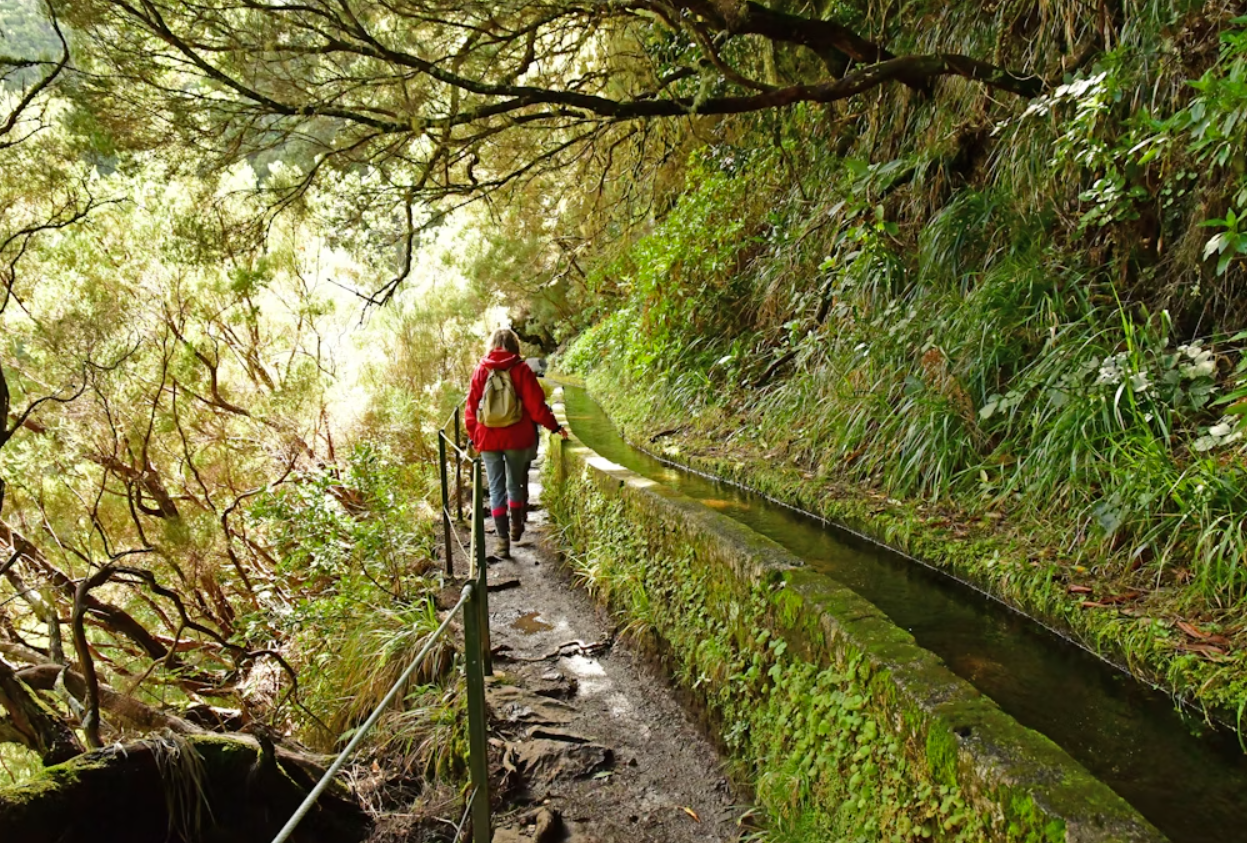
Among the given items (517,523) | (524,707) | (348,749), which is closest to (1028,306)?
(524,707)

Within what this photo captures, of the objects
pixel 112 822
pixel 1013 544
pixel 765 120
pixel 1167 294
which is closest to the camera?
pixel 112 822

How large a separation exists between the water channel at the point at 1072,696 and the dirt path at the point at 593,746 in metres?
1.25

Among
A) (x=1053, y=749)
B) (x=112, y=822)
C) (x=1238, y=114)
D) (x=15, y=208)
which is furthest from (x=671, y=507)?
(x=15, y=208)

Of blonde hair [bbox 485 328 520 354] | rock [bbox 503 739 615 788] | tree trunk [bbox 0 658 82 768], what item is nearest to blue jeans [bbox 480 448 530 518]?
blonde hair [bbox 485 328 520 354]

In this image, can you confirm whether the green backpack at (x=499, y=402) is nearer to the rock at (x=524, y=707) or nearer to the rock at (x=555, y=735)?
the rock at (x=524, y=707)

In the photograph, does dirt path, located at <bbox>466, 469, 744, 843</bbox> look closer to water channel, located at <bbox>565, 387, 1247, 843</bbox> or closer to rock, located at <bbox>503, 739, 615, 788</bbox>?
rock, located at <bbox>503, 739, 615, 788</bbox>

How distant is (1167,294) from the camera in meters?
4.04

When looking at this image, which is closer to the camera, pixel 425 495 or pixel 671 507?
pixel 671 507

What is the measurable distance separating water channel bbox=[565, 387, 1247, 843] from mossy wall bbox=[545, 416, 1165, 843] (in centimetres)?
74

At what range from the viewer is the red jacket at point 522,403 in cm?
592

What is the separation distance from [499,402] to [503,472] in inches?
27.1

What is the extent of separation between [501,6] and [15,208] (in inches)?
229

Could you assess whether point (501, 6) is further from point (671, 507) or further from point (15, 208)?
point (15, 208)

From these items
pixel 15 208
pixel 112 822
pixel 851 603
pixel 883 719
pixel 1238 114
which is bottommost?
pixel 112 822
